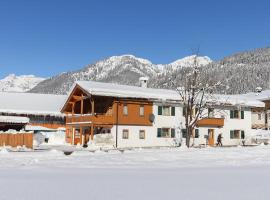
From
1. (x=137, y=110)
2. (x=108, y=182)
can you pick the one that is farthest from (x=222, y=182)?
(x=137, y=110)

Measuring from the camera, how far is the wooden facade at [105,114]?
136ft

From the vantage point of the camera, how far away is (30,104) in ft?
203

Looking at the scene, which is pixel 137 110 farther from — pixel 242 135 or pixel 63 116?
pixel 63 116

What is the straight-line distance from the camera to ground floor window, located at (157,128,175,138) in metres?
44.6

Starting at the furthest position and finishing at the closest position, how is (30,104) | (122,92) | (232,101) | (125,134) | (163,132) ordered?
(30,104), (232,101), (163,132), (125,134), (122,92)

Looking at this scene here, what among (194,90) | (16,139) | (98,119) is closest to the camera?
(16,139)

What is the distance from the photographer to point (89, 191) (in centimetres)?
1007

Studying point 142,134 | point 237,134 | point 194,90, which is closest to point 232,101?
point 237,134

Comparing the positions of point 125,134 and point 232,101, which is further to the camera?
point 232,101

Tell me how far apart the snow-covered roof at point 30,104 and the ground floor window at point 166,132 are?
16026mm

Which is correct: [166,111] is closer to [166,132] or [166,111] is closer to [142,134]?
[166,132]

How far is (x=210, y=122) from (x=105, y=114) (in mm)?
12266

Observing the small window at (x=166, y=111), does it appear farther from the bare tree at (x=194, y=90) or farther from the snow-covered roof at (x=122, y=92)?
the bare tree at (x=194, y=90)

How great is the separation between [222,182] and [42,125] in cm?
Result: 4996
